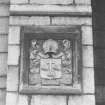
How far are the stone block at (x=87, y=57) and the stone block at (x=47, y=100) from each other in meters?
0.73

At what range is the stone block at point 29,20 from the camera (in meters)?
5.06

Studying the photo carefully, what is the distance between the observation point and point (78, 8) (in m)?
5.11

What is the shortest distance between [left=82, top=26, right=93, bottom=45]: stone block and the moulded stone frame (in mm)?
78

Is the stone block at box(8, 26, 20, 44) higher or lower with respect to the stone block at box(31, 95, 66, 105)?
higher

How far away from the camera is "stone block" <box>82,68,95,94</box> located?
4.77 metres

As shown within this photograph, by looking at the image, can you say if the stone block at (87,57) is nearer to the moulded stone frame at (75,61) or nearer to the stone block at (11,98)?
the moulded stone frame at (75,61)

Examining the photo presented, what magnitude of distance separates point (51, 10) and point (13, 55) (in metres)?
1.09

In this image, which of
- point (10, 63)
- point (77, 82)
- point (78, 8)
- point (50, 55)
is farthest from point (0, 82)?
point (78, 8)

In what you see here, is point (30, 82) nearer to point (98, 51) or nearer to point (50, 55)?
point (50, 55)

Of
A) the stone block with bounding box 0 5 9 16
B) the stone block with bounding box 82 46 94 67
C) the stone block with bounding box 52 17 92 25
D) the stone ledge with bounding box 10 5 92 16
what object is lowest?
the stone block with bounding box 82 46 94 67

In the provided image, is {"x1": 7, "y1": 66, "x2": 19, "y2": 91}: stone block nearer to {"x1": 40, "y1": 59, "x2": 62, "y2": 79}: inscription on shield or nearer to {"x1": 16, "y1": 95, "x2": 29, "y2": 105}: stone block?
{"x1": 16, "y1": 95, "x2": 29, "y2": 105}: stone block

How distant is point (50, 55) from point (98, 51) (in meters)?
1.82

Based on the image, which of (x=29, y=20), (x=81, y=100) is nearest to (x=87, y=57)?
(x=81, y=100)

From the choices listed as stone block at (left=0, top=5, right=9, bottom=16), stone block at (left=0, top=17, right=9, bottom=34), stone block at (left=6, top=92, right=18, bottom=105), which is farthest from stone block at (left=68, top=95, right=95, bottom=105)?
stone block at (left=0, top=5, right=9, bottom=16)
